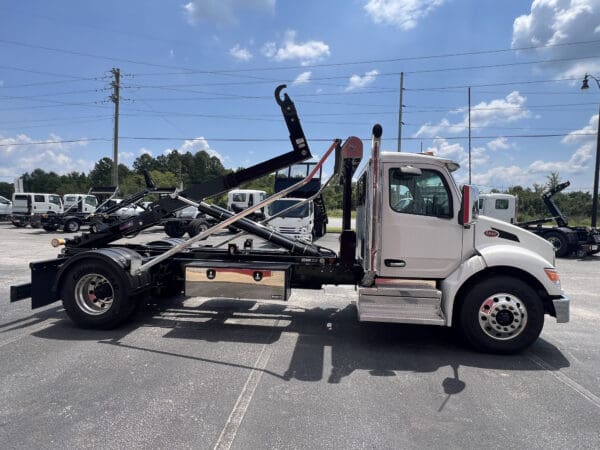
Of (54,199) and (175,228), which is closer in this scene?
(175,228)

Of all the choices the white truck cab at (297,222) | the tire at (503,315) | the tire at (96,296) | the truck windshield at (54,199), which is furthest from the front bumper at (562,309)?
the truck windshield at (54,199)

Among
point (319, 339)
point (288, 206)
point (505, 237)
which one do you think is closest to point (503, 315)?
point (505, 237)

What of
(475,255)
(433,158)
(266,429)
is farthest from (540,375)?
(266,429)

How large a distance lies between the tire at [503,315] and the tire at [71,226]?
2241 centimetres

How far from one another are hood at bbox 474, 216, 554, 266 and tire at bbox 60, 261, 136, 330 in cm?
466

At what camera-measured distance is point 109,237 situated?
20.4 ft

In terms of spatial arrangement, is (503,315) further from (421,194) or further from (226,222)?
(226,222)

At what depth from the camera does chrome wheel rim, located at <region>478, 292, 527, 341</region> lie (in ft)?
15.5

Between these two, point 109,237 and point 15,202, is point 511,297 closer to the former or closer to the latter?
point 109,237

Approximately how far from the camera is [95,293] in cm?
551

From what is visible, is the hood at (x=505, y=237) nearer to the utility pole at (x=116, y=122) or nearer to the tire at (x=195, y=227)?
the tire at (x=195, y=227)

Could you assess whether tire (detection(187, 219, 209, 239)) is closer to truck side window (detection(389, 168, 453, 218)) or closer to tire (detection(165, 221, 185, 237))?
tire (detection(165, 221, 185, 237))

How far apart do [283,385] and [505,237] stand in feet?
11.0

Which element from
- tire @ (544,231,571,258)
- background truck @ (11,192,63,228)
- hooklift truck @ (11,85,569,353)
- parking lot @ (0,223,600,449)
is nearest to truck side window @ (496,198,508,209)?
tire @ (544,231,571,258)
